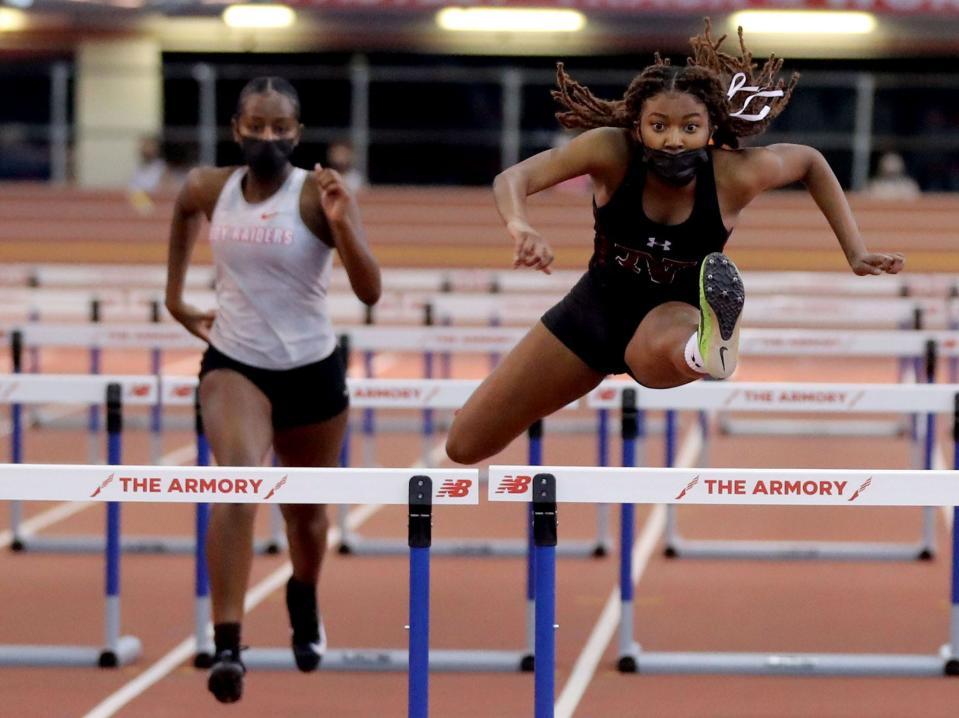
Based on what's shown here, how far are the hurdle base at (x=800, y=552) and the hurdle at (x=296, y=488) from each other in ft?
14.0

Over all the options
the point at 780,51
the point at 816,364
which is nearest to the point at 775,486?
the point at 816,364

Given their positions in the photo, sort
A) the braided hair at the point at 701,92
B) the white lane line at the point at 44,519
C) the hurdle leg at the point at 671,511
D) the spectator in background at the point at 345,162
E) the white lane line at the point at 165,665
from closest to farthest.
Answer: the braided hair at the point at 701,92, the white lane line at the point at 165,665, the hurdle leg at the point at 671,511, the white lane line at the point at 44,519, the spectator in background at the point at 345,162

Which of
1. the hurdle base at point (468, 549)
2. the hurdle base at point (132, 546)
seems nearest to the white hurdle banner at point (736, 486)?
the hurdle base at point (468, 549)

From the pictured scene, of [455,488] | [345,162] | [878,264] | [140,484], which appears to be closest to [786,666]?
[878,264]

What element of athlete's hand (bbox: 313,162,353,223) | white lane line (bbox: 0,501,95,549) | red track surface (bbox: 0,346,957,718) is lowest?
white lane line (bbox: 0,501,95,549)

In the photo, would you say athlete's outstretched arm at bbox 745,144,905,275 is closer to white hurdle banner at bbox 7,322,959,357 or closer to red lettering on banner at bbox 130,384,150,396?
red lettering on banner at bbox 130,384,150,396

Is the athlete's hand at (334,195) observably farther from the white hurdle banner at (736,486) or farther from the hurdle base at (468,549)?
the hurdle base at (468,549)

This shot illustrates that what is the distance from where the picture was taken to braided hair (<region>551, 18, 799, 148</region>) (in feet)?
15.1

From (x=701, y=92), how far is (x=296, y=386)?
1.54 metres

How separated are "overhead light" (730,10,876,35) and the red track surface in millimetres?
11209

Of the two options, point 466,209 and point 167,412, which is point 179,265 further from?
point 466,209

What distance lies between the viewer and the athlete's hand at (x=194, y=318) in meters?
5.54

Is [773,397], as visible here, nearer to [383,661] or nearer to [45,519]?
[383,661]

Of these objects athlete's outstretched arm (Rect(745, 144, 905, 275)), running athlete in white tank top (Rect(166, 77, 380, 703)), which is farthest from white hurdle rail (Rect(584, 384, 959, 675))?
running athlete in white tank top (Rect(166, 77, 380, 703))
